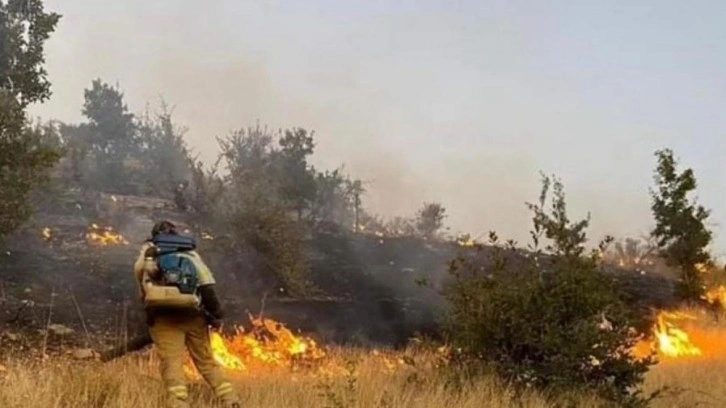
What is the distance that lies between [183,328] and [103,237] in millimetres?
12693

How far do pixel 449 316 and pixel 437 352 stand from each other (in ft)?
1.66

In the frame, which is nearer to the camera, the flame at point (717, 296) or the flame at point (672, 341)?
the flame at point (672, 341)

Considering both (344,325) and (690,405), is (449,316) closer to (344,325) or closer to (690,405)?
(690,405)

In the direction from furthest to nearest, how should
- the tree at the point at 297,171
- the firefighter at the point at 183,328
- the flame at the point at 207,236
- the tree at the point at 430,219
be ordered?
the tree at the point at 430,219 → the tree at the point at 297,171 → the flame at the point at 207,236 → the firefighter at the point at 183,328

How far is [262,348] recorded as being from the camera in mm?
12977

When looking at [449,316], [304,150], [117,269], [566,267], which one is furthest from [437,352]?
[304,150]

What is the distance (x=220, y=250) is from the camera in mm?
18984

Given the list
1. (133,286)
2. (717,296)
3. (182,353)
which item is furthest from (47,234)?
(717,296)

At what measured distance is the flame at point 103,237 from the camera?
19172 millimetres

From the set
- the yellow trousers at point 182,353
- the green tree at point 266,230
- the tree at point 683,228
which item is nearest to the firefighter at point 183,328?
the yellow trousers at point 182,353

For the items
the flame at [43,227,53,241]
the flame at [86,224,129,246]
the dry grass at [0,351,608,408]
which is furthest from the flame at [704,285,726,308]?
the flame at [43,227,53,241]

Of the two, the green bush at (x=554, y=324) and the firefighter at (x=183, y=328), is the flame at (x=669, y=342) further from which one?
the firefighter at (x=183, y=328)

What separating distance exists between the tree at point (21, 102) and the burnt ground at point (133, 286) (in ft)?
6.71

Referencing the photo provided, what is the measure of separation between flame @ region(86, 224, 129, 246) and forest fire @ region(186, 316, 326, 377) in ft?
20.1
